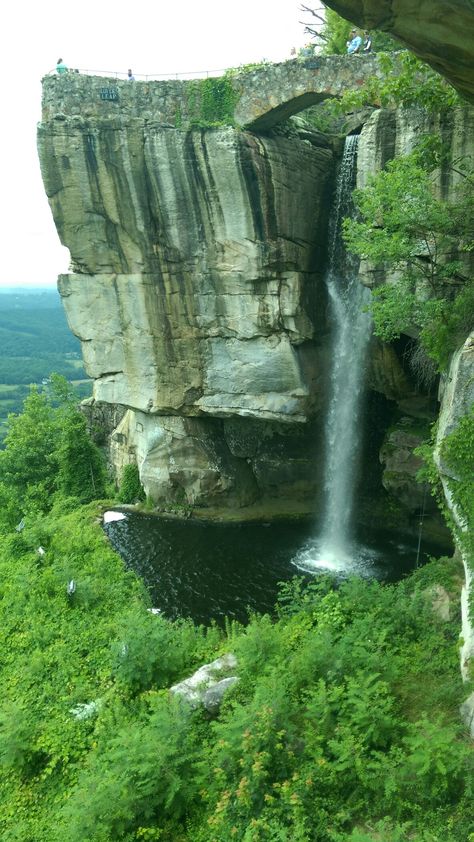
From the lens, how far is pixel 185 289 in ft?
61.5

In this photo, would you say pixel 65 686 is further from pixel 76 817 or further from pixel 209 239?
pixel 209 239

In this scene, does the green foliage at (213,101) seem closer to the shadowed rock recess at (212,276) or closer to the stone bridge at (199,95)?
the stone bridge at (199,95)

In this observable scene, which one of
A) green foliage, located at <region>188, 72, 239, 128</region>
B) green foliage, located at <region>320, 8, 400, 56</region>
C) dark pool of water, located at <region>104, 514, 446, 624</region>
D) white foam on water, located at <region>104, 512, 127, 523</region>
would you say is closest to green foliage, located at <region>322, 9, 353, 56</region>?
green foliage, located at <region>320, 8, 400, 56</region>

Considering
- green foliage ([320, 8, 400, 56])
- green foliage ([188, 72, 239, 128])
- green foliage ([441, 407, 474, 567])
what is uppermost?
green foliage ([320, 8, 400, 56])

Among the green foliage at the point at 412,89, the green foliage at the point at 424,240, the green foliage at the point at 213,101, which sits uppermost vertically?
the green foliage at the point at 213,101

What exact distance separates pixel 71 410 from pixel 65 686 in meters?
15.0

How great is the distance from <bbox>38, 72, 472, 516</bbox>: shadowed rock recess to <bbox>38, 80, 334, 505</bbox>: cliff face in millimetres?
39

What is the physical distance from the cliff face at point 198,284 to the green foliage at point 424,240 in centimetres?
535

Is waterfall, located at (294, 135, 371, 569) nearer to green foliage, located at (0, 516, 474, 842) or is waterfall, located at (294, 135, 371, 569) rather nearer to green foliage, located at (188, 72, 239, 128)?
green foliage, located at (188, 72, 239, 128)

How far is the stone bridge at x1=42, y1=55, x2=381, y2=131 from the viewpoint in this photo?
1534cm

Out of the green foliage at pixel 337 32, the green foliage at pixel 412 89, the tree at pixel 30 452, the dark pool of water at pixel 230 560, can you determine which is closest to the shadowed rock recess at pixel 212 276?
the dark pool of water at pixel 230 560

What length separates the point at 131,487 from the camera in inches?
906

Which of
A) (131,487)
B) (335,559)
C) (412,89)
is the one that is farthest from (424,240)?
(131,487)

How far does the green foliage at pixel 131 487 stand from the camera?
22.8 m
